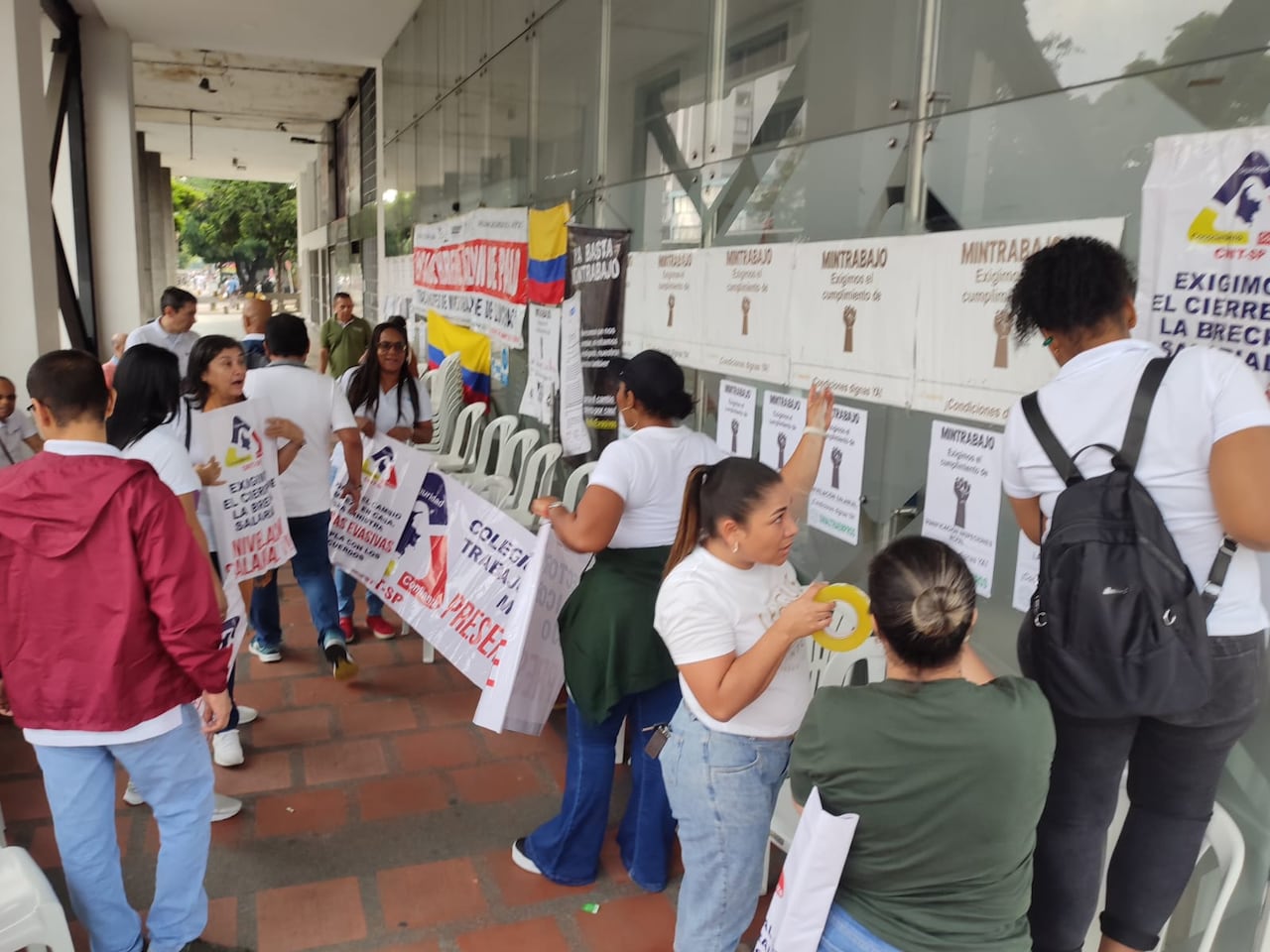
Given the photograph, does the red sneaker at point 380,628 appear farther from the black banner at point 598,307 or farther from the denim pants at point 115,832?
the denim pants at point 115,832

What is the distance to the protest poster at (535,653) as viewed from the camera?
2.83 metres

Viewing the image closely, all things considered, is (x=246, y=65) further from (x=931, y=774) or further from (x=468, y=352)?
(x=931, y=774)

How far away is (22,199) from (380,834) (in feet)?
15.3

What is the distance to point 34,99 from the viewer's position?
5.73 metres

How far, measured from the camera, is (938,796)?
1.34 metres

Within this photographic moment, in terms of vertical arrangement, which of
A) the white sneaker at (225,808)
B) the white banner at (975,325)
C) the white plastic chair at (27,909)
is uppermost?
the white banner at (975,325)

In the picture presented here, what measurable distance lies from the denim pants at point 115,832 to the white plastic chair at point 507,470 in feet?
8.90

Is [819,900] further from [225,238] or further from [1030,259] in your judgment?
[225,238]

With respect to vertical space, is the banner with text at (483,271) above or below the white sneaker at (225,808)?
above

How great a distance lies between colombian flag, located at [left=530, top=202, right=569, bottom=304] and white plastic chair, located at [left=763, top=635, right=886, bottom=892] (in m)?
2.86

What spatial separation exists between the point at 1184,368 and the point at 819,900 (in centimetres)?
106

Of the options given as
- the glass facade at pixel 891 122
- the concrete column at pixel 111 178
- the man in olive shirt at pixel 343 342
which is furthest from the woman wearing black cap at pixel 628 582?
the concrete column at pixel 111 178

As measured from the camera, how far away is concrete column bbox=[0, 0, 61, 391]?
5.44 metres

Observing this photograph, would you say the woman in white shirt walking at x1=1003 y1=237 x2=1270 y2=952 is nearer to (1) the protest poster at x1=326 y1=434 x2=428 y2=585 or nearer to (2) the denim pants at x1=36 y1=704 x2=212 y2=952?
(2) the denim pants at x1=36 y1=704 x2=212 y2=952
